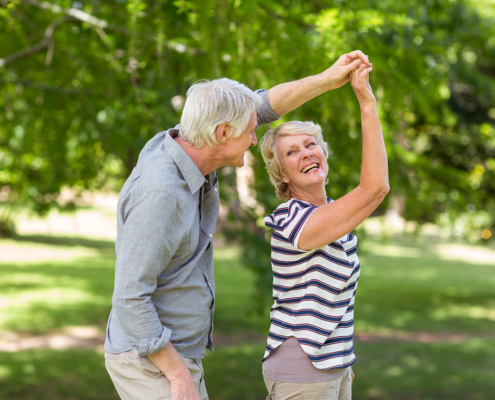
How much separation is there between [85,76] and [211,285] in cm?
282

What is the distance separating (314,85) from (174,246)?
0.81m

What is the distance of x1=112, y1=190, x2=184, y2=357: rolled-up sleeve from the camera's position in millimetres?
1622

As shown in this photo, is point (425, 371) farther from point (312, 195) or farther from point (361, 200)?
point (361, 200)

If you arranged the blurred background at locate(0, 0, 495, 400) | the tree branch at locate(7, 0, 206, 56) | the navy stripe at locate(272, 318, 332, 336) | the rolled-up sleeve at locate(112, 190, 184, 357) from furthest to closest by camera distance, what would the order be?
the tree branch at locate(7, 0, 206, 56) < the blurred background at locate(0, 0, 495, 400) < the navy stripe at locate(272, 318, 332, 336) < the rolled-up sleeve at locate(112, 190, 184, 357)

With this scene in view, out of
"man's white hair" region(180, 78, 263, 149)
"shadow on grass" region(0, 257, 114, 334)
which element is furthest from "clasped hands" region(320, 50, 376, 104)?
"shadow on grass" region(0, 257, 114, 334)

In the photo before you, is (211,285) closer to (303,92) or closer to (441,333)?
(303,92)

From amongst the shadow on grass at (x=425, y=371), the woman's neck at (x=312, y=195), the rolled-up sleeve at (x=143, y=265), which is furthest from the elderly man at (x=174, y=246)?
the shadow on grass at (x=425, y=371)

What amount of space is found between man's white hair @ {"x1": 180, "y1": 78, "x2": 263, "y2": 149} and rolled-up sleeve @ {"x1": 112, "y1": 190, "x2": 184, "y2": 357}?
0.79 feet

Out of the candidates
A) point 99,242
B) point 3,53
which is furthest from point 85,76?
point 99,242

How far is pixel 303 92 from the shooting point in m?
2.12

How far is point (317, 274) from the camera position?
189 centimetres

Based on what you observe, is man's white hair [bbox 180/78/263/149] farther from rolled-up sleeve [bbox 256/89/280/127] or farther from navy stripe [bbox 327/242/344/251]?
navy stripe [bbox 327/242/344/251]

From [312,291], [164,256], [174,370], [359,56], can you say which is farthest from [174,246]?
[359,56]

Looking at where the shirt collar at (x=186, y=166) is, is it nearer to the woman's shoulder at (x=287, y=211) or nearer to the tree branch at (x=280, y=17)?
the woman's shoulder at (x=287, y=211)
